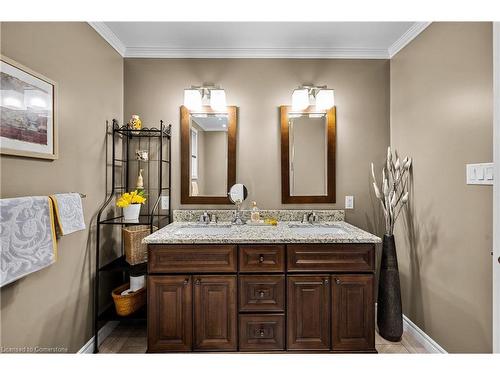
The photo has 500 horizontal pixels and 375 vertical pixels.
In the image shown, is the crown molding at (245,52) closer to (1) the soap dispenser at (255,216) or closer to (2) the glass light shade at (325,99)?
(2) the glass light shade at (325,99)

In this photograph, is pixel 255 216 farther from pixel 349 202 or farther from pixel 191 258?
pixel 349 202

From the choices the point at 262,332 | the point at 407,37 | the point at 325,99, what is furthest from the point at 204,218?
the point at 407,37

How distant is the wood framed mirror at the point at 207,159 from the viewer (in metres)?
2.28

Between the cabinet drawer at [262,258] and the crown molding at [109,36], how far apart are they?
1895mm

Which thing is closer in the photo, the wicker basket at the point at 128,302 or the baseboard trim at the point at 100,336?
the baseboard trim at the point at 100,336

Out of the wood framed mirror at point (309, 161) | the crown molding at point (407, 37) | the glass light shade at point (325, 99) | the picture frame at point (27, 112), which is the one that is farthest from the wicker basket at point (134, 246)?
the crown molding at point (407, 37)

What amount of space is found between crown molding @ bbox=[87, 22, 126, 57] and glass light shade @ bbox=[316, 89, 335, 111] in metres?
1.74

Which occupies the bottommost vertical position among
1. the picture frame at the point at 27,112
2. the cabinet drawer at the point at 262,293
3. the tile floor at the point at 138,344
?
the tile floor at the point at 138,344

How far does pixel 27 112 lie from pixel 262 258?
1.51 m

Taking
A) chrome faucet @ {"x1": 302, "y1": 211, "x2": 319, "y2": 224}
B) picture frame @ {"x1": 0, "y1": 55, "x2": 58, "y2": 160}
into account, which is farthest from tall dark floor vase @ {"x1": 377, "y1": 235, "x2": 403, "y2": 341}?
picture frame @ {"x1": 0, "y1": 55, "x2": 58, "y2": 160}

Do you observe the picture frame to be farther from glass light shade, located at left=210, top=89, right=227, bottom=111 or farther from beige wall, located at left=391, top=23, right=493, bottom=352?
beige wall, located at left=391, top=23, right=493, bottom=352

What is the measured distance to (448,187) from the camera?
5.38 feet
